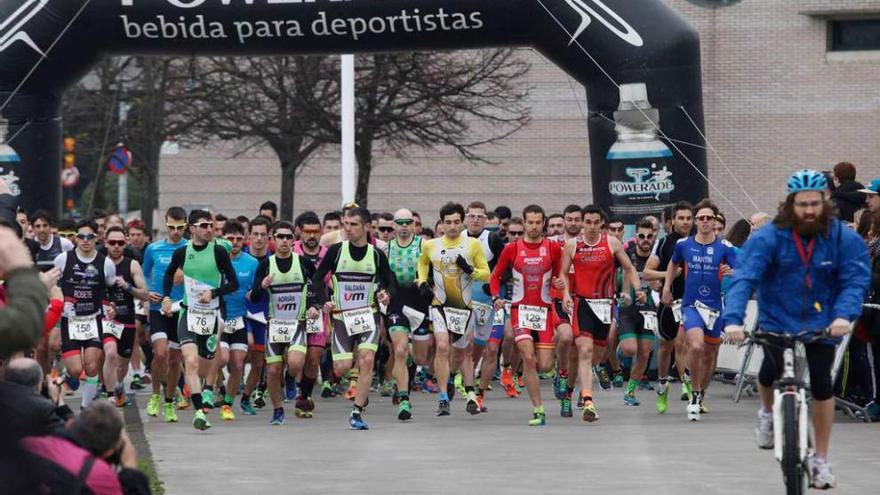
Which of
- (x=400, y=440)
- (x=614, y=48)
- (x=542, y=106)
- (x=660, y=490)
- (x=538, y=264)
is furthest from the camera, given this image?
Result: (x=542, y=106)

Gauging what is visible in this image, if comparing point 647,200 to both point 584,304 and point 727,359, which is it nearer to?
point 727,359

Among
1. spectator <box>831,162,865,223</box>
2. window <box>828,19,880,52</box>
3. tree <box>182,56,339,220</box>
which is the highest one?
window <box>828,19,880,52</box>

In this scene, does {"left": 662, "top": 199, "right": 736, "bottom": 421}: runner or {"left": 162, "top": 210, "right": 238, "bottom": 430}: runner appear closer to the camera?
{"left": 662, "top": 199, "right": 736, "bottom": 421}: runner

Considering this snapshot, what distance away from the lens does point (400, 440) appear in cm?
1335

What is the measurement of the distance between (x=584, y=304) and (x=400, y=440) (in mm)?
2395

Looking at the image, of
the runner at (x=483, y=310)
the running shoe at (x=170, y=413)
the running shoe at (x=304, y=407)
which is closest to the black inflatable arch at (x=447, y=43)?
the runner at (x=483, y=310)

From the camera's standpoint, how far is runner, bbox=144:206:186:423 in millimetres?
15289

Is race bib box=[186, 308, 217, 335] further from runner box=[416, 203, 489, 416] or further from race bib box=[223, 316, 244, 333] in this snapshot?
runner box=[416, 203, 489, 416]

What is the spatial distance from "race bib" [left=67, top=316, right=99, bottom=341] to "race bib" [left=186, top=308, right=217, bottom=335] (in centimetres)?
92

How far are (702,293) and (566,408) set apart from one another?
1.55 m

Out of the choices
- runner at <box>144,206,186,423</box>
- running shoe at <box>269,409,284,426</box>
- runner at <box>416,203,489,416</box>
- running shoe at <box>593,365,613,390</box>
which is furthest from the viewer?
running shoe at <box>593,365,613,390</box>

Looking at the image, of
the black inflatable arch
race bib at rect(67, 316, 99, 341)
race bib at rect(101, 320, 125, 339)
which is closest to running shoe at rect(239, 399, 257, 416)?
race bib at rect(101, 320, 125, 339)

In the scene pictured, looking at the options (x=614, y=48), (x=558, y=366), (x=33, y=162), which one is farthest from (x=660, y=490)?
(x=33, y=162)

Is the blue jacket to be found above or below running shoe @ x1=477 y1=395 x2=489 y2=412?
above
